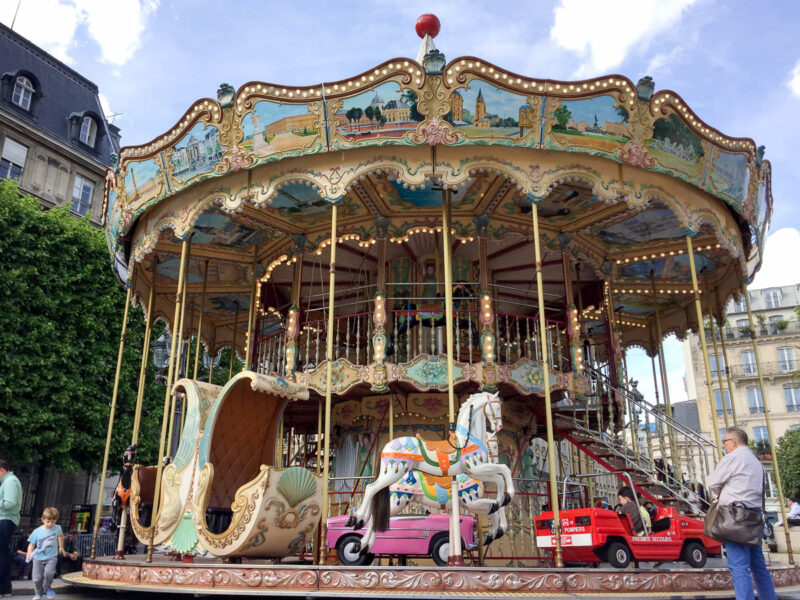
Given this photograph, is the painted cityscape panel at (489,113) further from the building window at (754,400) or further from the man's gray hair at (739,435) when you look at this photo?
the building window at (754,400)

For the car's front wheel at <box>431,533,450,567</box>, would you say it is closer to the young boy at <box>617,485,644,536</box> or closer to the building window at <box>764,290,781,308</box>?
the young boy at <box>617,485,644,536</box>

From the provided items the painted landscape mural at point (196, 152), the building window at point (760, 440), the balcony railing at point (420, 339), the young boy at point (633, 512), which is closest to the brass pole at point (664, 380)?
the balcony railing at point (420, 339)

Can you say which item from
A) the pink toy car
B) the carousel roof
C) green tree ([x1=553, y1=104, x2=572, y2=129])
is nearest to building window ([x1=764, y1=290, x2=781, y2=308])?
the carousel roof

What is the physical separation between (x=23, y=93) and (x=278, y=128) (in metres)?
27.9

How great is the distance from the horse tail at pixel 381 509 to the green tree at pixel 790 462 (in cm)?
3199

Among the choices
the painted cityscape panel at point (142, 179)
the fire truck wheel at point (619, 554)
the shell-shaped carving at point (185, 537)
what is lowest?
the fire truck wheel at point (619, 554)

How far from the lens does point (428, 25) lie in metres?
14.4

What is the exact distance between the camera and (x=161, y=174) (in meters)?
12.1

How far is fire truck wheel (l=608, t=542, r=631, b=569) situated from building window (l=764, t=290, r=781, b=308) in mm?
52001

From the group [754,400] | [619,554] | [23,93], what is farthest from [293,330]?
[754,400]

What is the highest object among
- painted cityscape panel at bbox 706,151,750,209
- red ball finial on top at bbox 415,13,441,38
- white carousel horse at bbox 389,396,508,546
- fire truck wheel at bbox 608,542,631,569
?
red ball finial on top at bbox 415,13,441,38

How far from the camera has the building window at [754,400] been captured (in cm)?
4491

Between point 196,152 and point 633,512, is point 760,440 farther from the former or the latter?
point 196,152

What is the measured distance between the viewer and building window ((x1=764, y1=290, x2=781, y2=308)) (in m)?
53.8
